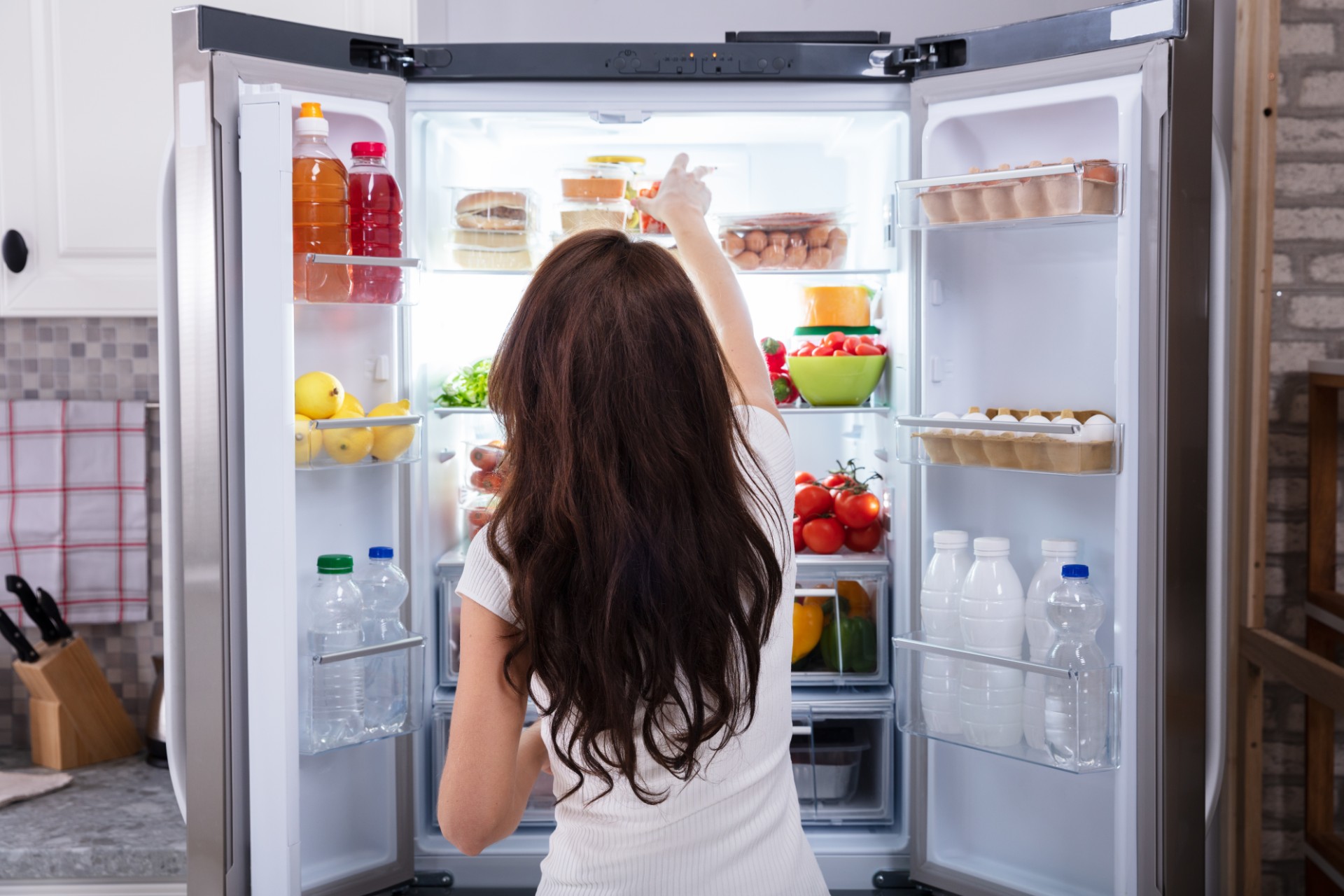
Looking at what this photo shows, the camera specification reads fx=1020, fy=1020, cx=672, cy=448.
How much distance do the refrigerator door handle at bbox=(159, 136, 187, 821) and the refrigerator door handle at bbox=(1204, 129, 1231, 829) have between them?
166 cm

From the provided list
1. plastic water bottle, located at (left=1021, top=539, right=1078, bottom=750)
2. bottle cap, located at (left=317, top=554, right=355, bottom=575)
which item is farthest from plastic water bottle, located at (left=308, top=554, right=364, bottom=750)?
plastic water bottle, located at (left=1021, top=539, right=1078, bottom=750)

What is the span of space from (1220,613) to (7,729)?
8.55ft

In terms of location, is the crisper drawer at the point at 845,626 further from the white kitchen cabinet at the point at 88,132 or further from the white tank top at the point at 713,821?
the white kitchen cabinet at the point at 88,132

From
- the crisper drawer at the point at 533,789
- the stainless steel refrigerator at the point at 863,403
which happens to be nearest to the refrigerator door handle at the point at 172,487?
the stainless steel refrigerator at the point at 863,403

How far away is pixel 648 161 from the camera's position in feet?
7.40

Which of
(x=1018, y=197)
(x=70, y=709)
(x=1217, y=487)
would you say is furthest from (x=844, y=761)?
(x=70, y=709)

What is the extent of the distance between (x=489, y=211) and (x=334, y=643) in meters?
0.86

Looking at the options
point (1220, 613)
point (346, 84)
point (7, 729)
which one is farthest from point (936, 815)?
point (7, 729)

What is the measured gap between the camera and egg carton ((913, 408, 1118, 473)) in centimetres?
168

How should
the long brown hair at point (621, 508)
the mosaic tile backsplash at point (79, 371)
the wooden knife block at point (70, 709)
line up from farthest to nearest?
the mosaic tile backsplash at point (79, 371) → the wooden knife block at point (70, 709) → the long brown hair at point (621, 508)

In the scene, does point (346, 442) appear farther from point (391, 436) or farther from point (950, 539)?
point (950, 539)

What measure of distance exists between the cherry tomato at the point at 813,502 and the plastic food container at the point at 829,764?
1.48ft

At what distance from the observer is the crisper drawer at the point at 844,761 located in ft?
6.80

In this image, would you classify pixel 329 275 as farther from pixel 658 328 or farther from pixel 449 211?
pixel 658 328
